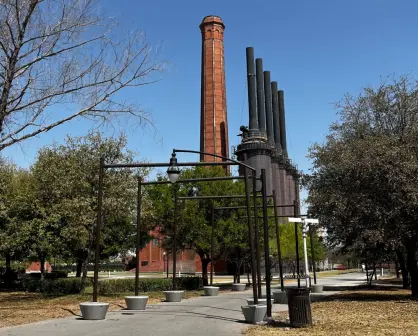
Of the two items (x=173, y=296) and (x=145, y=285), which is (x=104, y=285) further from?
(x=173, y=296)

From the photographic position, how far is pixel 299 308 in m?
12.4

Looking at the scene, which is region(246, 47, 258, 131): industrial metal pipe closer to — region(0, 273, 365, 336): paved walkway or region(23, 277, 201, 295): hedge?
region(23, 277, 201, 295): hedge

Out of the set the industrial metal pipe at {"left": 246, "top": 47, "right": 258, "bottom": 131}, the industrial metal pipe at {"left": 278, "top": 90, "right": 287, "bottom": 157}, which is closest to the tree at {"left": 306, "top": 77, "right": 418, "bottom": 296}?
the industrial metal pipe at {"left": 246, "top": 47, "right": 258, "bottom": 131}

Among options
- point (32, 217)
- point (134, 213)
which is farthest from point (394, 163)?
point (32, 217)

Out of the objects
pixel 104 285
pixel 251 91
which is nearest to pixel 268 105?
pixel 251 91

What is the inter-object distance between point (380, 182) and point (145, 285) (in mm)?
17484

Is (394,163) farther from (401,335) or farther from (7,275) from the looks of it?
(7,275)

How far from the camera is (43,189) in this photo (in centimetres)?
2731

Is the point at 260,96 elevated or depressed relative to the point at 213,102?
elevated

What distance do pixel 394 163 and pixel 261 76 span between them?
187 ft

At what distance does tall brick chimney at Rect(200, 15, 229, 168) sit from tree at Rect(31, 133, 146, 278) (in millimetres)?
44184

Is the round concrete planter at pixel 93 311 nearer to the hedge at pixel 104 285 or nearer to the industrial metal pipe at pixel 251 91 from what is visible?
the hedge at pixel 104 285

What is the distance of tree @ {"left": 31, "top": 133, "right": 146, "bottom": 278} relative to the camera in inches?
946

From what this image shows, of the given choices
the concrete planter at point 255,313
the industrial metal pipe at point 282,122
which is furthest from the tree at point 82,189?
the industrial metal pipe at point 282,122
